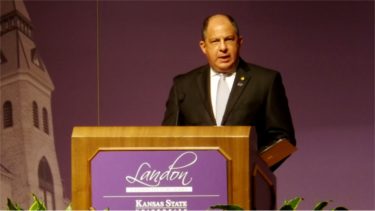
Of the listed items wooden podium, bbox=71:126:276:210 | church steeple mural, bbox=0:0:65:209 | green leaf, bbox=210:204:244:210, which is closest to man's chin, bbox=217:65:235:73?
wooden podium, bbox=71:126:276:210

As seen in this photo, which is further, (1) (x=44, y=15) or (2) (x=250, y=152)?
(1) (x=44, y=15)

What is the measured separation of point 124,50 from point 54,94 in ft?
1.41

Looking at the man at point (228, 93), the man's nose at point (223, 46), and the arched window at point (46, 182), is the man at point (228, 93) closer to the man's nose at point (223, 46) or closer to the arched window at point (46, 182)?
the man's nose at point (223, 46)

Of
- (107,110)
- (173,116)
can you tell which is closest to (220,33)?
(173,116)

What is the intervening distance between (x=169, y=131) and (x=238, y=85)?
30.6 inches

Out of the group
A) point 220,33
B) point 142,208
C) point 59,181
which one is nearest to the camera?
point 142,208

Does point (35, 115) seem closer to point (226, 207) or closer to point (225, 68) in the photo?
point (225, 68)

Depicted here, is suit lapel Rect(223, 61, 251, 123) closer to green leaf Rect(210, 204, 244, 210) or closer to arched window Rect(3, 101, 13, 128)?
green leaf Rect(210, 204, 244, 210)

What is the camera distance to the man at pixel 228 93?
303cm

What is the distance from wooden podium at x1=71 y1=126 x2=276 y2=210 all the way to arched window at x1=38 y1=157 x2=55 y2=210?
273 cm

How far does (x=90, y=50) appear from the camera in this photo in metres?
5.16

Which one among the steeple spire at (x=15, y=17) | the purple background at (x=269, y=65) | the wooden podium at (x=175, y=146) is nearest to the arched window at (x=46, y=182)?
the purple background at (x=269, y=65)

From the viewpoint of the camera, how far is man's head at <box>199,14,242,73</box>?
119 inches

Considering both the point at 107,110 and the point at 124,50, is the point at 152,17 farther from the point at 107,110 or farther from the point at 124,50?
the point at 107,110
